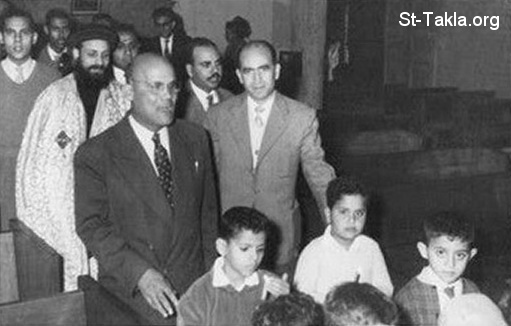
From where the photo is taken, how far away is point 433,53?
1363 cm

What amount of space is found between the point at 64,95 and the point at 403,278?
2.44 m

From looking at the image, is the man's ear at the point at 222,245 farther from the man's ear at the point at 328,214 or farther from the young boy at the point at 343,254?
the man's ear at the point at 328,214

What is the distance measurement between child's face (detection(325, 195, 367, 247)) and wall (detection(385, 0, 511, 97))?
8.74 m

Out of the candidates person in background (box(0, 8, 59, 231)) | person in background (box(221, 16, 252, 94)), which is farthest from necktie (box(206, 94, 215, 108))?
person in background (box(221, 16, 252, 94))

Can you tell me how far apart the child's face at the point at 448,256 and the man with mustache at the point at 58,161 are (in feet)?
6.06

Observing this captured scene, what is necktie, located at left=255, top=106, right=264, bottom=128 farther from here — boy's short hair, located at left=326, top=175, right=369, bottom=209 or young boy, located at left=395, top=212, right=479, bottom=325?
young boy, located at left=395, top=212, right=479, bottom=325

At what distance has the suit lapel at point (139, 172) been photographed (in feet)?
11.7

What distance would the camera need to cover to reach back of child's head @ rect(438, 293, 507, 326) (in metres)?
2.83

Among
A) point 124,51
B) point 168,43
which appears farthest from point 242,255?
point 168,43

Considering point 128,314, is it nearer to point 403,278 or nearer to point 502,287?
point 403,278

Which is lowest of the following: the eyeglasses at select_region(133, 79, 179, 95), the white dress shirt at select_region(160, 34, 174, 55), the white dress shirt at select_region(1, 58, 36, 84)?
the eyeglasses at select_region(133, 79, 179, 95)

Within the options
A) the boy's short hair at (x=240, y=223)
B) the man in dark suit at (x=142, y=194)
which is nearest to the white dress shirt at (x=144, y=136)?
the man in dark suit at (x=142, y=194)

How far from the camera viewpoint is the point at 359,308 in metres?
2.69

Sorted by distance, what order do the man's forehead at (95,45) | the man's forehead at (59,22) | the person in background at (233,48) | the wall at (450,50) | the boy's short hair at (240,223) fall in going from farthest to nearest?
the wall at (450,50)
the person in background at (233,48)
the man's forehead at (59,22)
the man's forehead at (95,45)
the boy's short hair at (240,223)
